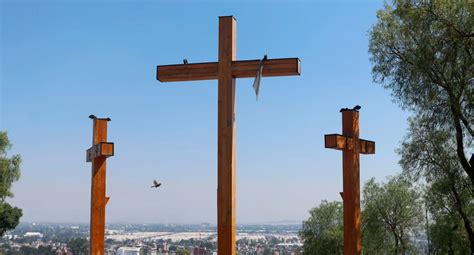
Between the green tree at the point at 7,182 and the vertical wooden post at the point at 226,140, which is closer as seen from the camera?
the vertical wooden post at the point at 226,140

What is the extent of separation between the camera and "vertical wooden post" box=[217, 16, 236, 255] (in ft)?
21.5

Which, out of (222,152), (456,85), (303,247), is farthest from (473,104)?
(303,247)

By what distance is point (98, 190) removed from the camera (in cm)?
891

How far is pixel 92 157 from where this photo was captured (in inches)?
355

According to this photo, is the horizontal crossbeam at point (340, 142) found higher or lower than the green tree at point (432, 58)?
lower

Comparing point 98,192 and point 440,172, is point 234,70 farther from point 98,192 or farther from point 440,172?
point 440,172

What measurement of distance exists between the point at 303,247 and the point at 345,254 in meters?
17.3

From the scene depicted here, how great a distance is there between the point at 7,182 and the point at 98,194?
15463mm

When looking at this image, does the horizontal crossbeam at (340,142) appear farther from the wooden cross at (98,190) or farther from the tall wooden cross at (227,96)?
the wooden cross at (98,190)

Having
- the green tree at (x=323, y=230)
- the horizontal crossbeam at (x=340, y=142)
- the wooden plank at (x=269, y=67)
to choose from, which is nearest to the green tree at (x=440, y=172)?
the horizontal crossbeam at (x=340, y=142)

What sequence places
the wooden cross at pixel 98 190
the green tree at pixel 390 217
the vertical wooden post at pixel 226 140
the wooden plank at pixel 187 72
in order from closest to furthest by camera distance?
the vertical wooden post at pixel 226 140
the wooden plank at pixel 187 72
the wooden cross at pixel 98 190
the green tree at pixel 390 217

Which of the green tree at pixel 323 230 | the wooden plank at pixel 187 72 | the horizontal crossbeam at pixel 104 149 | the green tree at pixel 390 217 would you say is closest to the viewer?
the wooden plank at pixel 187 72

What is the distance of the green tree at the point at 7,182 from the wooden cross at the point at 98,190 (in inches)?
599

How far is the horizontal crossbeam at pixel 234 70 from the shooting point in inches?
264
